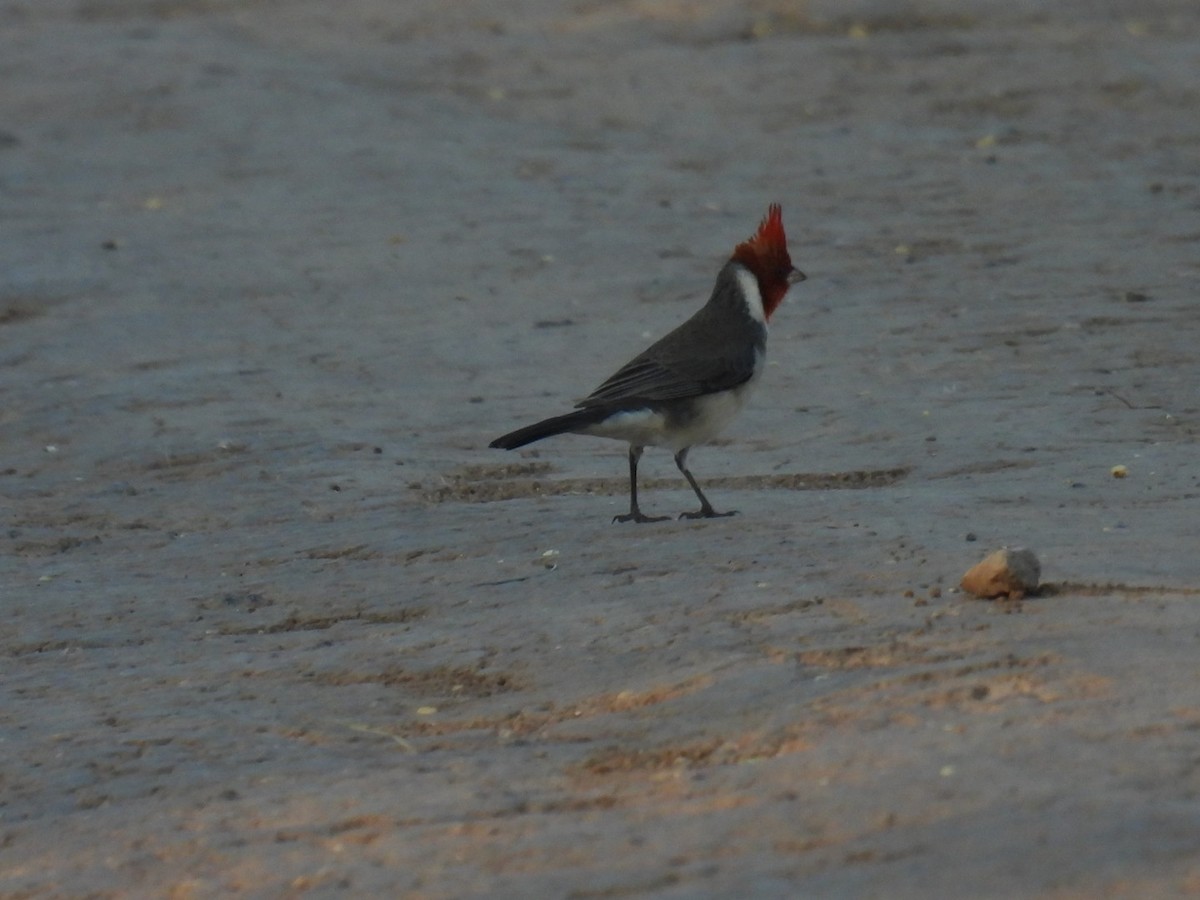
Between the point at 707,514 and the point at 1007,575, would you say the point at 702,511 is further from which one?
the point at 1007,575

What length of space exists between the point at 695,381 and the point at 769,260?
2.60 ft

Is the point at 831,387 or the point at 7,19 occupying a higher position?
the point at 7,19

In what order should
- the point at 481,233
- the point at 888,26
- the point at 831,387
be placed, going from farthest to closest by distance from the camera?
the point at 888,26 → the point at 481,233 → the point at 831,387

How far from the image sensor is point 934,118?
14.2 m

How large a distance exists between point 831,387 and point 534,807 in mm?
4686

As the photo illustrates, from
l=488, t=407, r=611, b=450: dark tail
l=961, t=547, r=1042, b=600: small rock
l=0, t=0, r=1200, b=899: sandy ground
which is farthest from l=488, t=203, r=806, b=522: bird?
l=961, t=547, r=1042, b=600: small rock

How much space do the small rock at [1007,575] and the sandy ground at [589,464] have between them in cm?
8

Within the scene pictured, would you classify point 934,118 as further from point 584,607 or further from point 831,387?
point 584,607

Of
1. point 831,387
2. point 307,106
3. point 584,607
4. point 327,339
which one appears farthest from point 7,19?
point 584,607

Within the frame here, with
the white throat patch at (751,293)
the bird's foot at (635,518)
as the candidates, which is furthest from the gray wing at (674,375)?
the bird's foot at (635,518)

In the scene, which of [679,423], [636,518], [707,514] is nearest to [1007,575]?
[707,514]

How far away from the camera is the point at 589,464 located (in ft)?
27.4

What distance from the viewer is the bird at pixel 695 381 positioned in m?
7.21

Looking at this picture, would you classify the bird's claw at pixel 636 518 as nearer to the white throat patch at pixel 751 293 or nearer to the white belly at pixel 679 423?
the white belly at pixel 679 423
